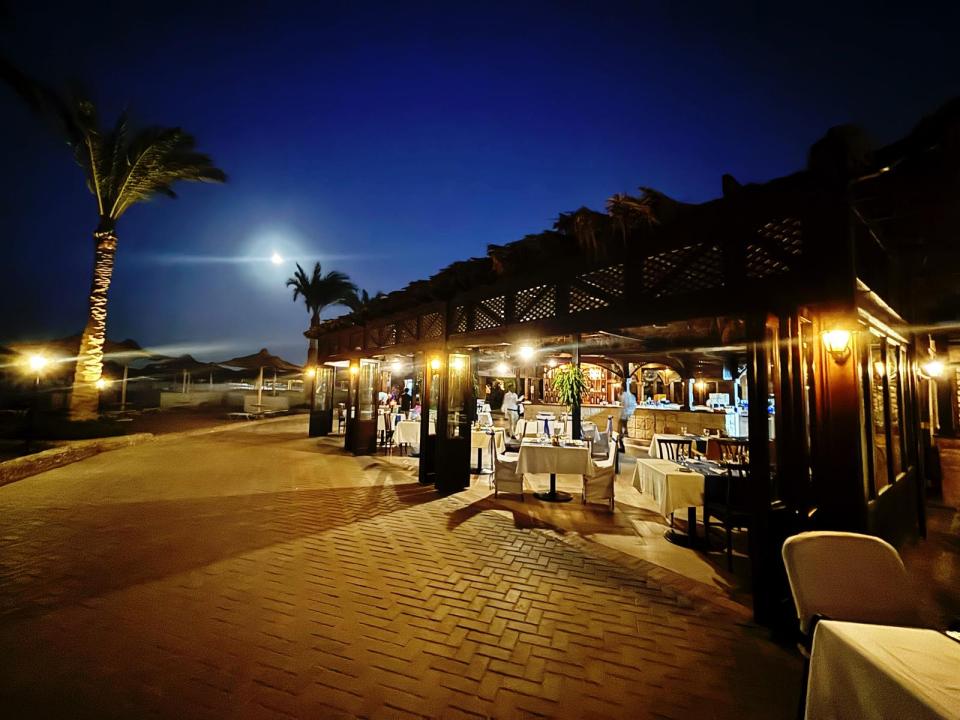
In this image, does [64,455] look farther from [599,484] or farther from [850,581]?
[850,581]

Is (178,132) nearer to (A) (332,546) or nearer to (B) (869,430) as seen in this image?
(A) (332,546)

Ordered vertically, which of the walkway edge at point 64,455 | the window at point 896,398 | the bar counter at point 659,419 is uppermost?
the window at point 896,398

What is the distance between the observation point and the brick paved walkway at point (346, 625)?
2217mm

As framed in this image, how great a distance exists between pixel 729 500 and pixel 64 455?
1305cm

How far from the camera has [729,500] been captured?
13.5ft

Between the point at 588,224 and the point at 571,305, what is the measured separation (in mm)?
1287

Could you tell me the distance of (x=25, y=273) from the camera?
52625 millimetres

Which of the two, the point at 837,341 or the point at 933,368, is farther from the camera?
the point at 933,368

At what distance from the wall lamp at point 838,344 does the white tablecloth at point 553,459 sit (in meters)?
3.35

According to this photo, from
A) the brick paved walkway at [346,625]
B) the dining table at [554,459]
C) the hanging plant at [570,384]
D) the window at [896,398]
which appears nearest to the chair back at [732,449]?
the window at [896,398]

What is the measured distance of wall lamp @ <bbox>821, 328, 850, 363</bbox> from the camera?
10.6 feet

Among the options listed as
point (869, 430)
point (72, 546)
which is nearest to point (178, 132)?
point (72, 546)

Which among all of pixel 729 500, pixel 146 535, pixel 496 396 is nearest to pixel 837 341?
pixel 729 500

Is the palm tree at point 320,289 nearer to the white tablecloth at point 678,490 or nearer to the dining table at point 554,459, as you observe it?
the dining table at point 554,459
